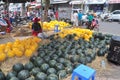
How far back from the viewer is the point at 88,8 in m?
55.3

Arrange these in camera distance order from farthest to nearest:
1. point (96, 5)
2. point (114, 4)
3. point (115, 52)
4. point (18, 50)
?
point (96, 5)
point (114, 4)
point (115, 52)
point (18, 50)

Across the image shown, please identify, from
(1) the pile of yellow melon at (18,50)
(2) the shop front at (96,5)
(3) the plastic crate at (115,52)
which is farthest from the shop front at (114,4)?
(1) the pile of yellow melon at (18,50)

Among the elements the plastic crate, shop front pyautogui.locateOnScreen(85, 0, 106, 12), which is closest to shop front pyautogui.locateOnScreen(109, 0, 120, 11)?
shop front pyautogui.locateOnScreen(85, 0, 106, 12)

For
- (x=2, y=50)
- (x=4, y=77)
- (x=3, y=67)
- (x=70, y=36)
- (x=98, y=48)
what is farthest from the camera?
(x=70, y=36)

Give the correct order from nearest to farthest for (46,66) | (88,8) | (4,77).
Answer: (4,77)
(46,66)
(88,8)

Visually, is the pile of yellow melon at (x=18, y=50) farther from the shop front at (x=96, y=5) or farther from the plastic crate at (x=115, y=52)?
the shop front at (x=96, y=5)

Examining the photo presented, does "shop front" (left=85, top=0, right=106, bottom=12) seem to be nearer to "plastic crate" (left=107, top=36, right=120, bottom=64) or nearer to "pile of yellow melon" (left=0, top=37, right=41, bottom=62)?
"plastic crate" (left=107, top=36, right=120, bottom=64)

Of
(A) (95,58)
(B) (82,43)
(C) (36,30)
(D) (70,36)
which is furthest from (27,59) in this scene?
(C) (36,30)

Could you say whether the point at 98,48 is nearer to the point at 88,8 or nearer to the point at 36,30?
the point at 36,30

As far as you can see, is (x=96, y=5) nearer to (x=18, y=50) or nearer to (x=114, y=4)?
(x=114, y=4)

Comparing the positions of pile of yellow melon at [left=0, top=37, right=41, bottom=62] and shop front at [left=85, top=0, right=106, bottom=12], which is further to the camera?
shop front at [left=85, top=0, right=106, bottom=12]

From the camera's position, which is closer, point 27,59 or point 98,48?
point 27,59

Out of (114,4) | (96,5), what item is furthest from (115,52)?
(96,5)

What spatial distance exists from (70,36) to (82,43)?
4.74 ft
